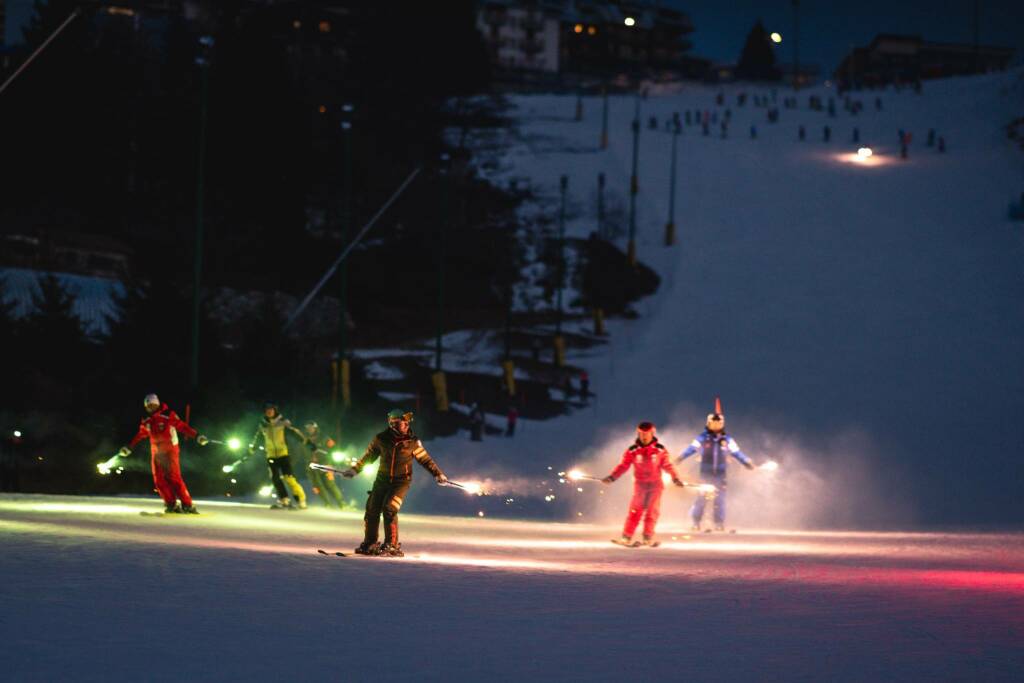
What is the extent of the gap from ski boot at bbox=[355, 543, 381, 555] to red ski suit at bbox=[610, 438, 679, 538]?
4.24 m

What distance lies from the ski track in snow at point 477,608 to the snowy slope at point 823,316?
10.9m

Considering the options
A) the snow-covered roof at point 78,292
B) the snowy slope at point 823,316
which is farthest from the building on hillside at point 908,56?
the snow-covered roof at point 78,292

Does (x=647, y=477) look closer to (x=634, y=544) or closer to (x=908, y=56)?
(x=634, y=544)

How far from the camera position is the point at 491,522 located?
893 inches

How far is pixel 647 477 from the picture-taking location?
762 inches

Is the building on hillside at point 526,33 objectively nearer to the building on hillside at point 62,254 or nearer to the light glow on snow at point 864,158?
the light glow on snow at point 864,158

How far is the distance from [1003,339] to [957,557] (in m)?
29.7

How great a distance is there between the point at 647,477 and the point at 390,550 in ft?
15.0

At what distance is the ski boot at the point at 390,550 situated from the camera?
1580 centimetres

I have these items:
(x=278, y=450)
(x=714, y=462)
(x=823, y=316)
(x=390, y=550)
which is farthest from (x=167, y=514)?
(x=823, y=316)

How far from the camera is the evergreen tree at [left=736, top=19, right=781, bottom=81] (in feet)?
578

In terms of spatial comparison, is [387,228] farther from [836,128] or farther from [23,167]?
[836,128]

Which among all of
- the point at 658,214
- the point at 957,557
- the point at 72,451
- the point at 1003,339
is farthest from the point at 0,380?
the point at 658,214

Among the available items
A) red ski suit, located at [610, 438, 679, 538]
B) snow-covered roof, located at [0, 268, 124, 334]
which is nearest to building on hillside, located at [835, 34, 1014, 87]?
snow-covered roof, located at [0, 268, 124, 334]
